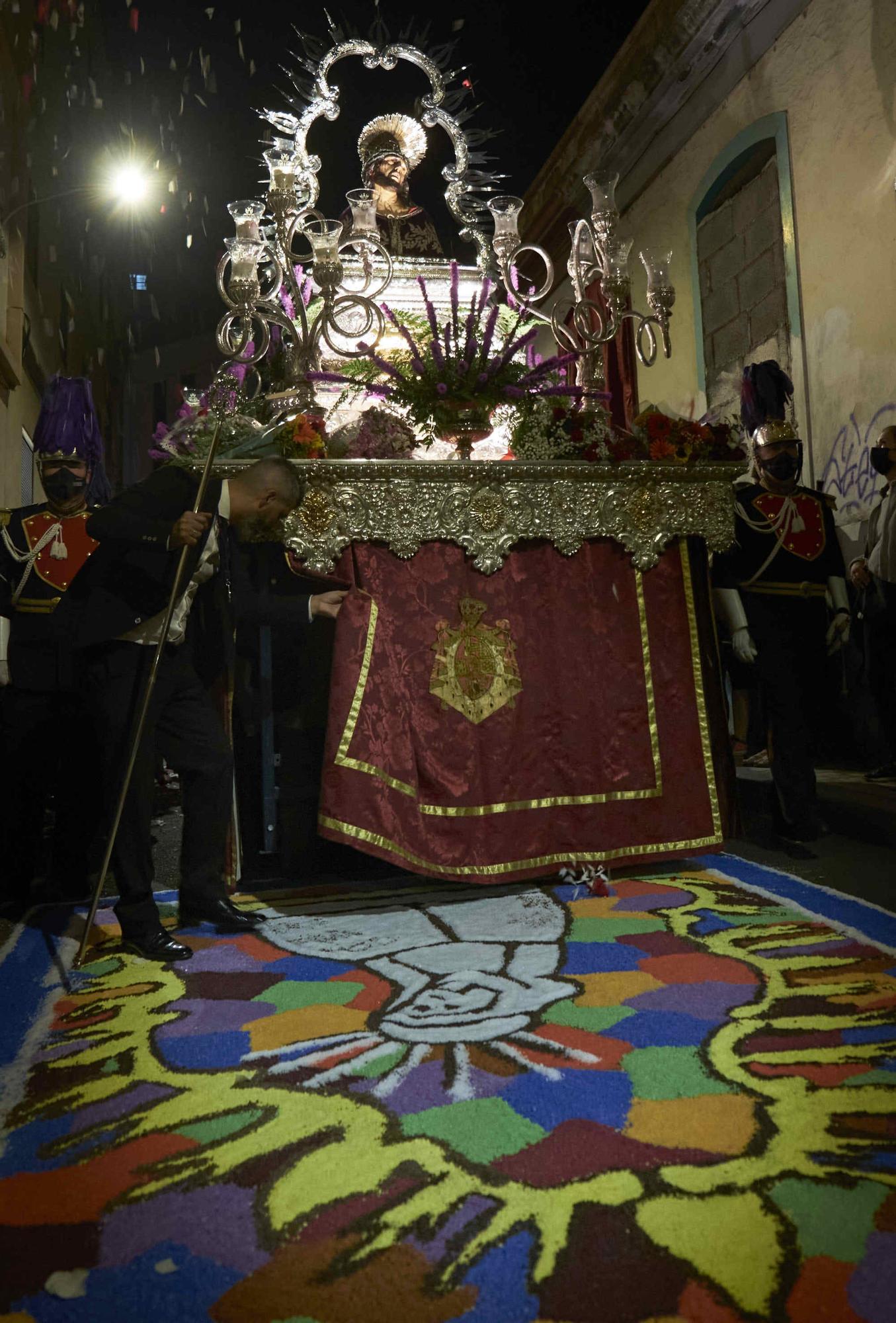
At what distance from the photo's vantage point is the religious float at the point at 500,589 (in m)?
3.61

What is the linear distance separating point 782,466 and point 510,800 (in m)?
2.00

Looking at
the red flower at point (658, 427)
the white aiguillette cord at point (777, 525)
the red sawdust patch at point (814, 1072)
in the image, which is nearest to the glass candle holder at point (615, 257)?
the red flower at point (658, 427)

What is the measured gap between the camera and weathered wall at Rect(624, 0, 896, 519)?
5.66 meters

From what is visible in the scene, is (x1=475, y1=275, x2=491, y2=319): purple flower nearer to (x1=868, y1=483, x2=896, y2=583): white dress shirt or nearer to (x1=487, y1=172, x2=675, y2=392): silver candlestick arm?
(x1=487, y1=172, x2=675, y2=392): silver candlestick arm

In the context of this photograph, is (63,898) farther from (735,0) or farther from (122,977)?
(735,0)

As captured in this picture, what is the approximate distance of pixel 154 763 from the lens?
3.18 metres

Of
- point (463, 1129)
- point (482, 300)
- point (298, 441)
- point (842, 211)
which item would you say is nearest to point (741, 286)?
point (842, 211)

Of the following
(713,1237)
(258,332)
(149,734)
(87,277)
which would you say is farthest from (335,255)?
(87,277)

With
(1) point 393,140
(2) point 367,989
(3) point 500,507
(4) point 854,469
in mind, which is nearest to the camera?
(2) point 367,989

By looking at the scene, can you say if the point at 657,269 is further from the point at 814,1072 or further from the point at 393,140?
the point at 814,1072

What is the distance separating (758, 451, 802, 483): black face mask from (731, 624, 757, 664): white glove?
0.78m

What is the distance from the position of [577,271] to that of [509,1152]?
3.83m

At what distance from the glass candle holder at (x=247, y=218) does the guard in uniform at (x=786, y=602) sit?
234 cm

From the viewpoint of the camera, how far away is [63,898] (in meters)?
3.88
